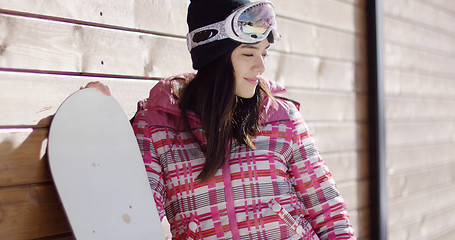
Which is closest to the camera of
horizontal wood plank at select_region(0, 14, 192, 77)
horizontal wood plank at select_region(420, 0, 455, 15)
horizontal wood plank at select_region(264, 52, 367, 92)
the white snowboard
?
the white snowboard

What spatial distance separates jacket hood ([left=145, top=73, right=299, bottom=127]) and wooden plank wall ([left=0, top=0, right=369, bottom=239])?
0.22m

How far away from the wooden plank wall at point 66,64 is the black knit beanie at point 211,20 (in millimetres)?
348

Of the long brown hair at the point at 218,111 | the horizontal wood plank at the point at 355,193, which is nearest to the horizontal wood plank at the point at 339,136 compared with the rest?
the horizontal wood plank at the point at 355,193

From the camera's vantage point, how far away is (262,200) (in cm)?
185

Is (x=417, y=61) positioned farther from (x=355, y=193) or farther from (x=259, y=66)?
(x=259, y=66)

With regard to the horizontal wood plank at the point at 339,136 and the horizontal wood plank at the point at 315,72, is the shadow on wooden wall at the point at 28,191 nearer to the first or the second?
the horizontal wood plank at the point at 315,72

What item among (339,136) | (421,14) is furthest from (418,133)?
(339,136)

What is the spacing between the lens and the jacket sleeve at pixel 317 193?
1.91m

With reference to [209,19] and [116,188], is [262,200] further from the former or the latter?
[209,19]

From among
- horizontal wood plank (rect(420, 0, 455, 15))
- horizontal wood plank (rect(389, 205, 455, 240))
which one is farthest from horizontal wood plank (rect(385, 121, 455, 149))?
horizontal wood plank (rect(420, 0, 455, 15))

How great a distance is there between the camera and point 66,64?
1.85 meters

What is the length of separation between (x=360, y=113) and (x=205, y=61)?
2.03 metres

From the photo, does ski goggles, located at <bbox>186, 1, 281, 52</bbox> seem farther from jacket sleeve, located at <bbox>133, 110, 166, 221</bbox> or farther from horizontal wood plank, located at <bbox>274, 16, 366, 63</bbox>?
horizontal wood plank, located at <bbox>274, 16, 366, 63</bbox>

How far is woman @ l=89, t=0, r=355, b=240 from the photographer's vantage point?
1.83 meters
